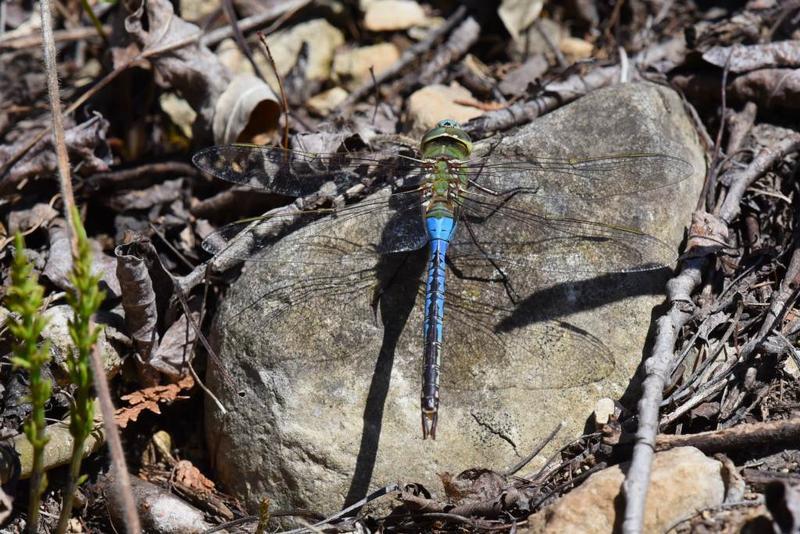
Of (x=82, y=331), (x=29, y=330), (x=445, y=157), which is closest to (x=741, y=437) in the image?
(x=445, y=157)

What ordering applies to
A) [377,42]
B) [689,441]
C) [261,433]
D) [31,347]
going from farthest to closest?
[377,42]
[261,433]
[689,441]
[31,347]

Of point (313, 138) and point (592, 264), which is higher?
point (313, 138)

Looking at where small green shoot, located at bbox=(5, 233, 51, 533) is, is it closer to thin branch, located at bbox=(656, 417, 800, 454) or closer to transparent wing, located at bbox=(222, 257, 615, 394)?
transparent wing, located at bbox=(222, 257, 615, 394)

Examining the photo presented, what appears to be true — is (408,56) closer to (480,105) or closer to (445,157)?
(480,105)

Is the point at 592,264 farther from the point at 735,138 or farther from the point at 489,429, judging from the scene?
the point at 735,138

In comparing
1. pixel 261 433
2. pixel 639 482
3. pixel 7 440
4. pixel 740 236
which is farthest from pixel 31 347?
pixel 740 236

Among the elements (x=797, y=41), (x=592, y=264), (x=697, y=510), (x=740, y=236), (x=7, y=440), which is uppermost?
(x=797, y=41)
